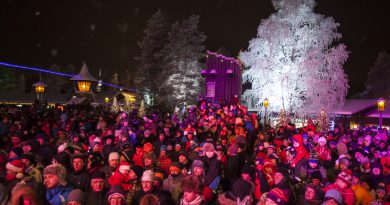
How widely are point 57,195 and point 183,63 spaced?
3140cm

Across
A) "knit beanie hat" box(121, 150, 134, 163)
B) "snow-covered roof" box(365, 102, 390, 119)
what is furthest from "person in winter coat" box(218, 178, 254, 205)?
"snow-covered roof" box(365, 102, 390, 119)

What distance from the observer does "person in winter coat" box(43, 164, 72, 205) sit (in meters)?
5.16

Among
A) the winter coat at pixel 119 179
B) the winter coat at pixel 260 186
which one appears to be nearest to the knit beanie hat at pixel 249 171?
the winter coat at pixel 260 186

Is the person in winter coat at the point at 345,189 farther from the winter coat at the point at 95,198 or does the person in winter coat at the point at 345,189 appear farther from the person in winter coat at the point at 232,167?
the winter coat at the point at 95,198

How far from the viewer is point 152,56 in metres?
38.4

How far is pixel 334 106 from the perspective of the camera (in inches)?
1013

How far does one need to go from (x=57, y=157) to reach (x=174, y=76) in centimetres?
2923

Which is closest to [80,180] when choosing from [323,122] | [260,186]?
[260,186]

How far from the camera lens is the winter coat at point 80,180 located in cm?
599

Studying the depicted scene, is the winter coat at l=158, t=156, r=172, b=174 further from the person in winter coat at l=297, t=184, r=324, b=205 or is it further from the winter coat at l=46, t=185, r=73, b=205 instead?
the person in winter coat at l=297, t=184, r=324, b=205

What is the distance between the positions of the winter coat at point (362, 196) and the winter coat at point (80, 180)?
15.5 ft

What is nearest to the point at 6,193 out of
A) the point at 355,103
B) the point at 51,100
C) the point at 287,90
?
the point at 287,90

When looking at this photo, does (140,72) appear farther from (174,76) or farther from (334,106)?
(334,106)

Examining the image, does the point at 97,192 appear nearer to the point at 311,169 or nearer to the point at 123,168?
the point at 123,168
